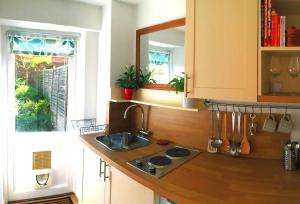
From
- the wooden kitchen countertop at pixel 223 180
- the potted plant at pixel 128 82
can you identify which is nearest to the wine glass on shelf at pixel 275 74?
the wooden kitchen countertop at pixel 223 180

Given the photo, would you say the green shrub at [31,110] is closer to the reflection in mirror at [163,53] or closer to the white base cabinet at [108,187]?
the white base cabinet at [108,187]

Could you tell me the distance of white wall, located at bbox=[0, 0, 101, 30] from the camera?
2.28 m

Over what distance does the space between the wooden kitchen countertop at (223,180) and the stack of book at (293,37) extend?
76cm

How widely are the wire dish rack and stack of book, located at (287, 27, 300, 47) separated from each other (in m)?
1.81

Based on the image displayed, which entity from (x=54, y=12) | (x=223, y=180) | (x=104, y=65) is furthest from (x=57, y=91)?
(x=223, y=180)

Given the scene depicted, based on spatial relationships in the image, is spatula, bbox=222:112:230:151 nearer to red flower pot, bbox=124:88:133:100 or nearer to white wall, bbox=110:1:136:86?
red flower pot, bbox=124:88:133:100

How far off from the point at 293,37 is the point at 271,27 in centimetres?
13

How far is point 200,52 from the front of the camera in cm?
154

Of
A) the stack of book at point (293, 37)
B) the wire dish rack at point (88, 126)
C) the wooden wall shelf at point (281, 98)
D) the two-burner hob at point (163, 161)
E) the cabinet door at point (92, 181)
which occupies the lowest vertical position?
the cabinet door at point (92, 181)

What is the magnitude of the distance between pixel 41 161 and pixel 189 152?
1.83 metres

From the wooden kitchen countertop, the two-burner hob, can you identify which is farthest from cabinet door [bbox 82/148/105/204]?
the two-burner hob

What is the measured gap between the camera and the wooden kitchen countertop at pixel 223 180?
1.12 meters

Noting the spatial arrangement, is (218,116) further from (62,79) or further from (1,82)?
(1,82)

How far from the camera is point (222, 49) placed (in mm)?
1441
